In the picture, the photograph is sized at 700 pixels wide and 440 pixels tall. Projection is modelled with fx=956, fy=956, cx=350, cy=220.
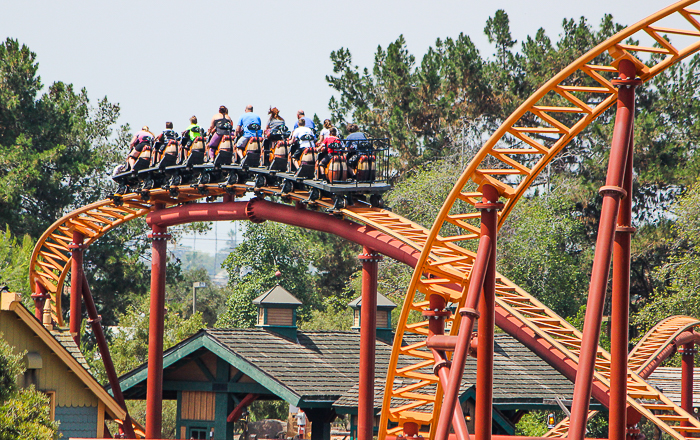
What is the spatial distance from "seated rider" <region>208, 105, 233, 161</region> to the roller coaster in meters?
0.43

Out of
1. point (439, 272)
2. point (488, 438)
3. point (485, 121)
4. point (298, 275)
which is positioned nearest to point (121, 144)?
point (298, 275)

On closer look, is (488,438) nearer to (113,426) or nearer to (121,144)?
(113,426)

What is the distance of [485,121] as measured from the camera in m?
42.4

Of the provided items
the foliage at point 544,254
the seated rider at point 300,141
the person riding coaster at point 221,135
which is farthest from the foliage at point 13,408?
the foliage at point 544,254

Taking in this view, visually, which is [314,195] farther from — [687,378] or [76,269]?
[687,378]

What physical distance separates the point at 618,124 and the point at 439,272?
4174mm

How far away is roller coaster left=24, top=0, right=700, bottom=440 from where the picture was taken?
34.0ft

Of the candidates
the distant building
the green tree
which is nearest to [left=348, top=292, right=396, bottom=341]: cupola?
the distant building

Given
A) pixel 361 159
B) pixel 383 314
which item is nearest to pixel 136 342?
pixel 383 314

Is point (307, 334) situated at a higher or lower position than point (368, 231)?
lower

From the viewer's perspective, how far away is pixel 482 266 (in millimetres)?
11086

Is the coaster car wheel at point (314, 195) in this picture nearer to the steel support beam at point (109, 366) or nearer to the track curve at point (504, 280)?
the track curve at point (504, 280)

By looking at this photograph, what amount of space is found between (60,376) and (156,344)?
2712 millimetres

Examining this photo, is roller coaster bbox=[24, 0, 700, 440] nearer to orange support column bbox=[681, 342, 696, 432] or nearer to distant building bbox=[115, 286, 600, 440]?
orange support column bbox=[681, 342, 696, 432]
